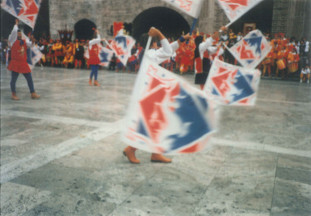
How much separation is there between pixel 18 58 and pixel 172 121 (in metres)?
6.88

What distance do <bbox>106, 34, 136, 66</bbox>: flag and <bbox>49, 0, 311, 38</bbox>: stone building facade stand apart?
950 cm

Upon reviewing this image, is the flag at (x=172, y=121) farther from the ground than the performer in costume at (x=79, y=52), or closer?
closer

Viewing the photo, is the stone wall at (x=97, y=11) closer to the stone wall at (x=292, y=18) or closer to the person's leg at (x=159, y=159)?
the stone wall at (x=292, y=18)

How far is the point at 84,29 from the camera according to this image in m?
26.8

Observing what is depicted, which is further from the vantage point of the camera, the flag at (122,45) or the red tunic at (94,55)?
the red tunic at (94,55)

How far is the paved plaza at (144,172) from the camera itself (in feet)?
9.33

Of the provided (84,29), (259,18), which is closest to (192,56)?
(259,18)

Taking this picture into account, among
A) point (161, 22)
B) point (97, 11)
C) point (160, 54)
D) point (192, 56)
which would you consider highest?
point (97, 11)

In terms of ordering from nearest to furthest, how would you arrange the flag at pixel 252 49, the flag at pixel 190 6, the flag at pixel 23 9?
the flag at pixel 190 6 → the flag at pixel 23 9 → the flag at pixel 252 49

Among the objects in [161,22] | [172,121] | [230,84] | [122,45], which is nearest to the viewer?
[172,121]

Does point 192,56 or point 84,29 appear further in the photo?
point 84,29

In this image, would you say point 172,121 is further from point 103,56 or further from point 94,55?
point 103,56

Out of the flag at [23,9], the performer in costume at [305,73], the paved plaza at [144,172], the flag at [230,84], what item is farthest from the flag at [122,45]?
the performer in costume at [305,73]

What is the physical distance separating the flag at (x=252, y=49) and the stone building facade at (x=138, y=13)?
35.1ft
